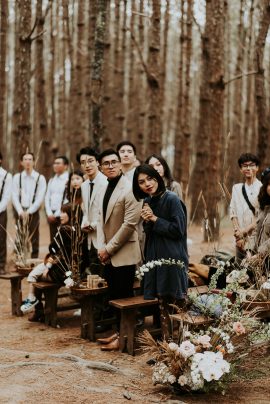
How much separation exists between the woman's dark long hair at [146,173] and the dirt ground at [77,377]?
1.58 meters

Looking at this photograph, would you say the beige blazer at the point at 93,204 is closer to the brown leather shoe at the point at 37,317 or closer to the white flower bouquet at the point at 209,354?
the brown leather shoe at the point at 37,317

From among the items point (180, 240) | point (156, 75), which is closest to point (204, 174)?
point (156, 75)

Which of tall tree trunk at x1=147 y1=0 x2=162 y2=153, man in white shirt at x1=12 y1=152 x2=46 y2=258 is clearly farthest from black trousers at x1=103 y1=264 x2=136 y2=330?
tall tree trunk at x1=147 y1=0 x2=162 y2=153

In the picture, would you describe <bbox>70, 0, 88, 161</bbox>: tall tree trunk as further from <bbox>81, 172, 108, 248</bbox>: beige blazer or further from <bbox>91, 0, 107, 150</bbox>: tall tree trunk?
<bbox>81, 172, 108, 248</bbox>: beige blazer

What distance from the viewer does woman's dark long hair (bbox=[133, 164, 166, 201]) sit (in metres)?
5.33

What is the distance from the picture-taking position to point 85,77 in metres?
22.6

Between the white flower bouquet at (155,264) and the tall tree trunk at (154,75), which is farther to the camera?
the tall tree trunk at (154,75)

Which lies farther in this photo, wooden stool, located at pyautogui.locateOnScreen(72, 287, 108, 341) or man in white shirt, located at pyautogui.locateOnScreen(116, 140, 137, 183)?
man in white shirt, located at pyautogui.locateOnScreen(116, 140, 137, 183)

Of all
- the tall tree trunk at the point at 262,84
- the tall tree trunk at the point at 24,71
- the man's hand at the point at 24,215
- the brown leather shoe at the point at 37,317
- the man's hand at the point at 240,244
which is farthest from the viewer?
the tall tree trunk at the point at 24,71

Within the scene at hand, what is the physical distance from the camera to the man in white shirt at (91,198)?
273 inches

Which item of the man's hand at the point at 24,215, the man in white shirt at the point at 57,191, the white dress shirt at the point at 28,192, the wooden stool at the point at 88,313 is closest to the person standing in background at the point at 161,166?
the wooden stool at the point at 88,313

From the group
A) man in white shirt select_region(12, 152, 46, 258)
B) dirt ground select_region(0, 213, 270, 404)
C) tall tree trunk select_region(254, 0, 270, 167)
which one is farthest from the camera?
tall tree trunk select_region(254, 0, 270, 167)

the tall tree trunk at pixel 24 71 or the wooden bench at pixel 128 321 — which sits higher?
the tall tree trunk at pixel 24 71

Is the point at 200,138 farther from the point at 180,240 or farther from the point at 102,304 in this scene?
the point at 180,240
